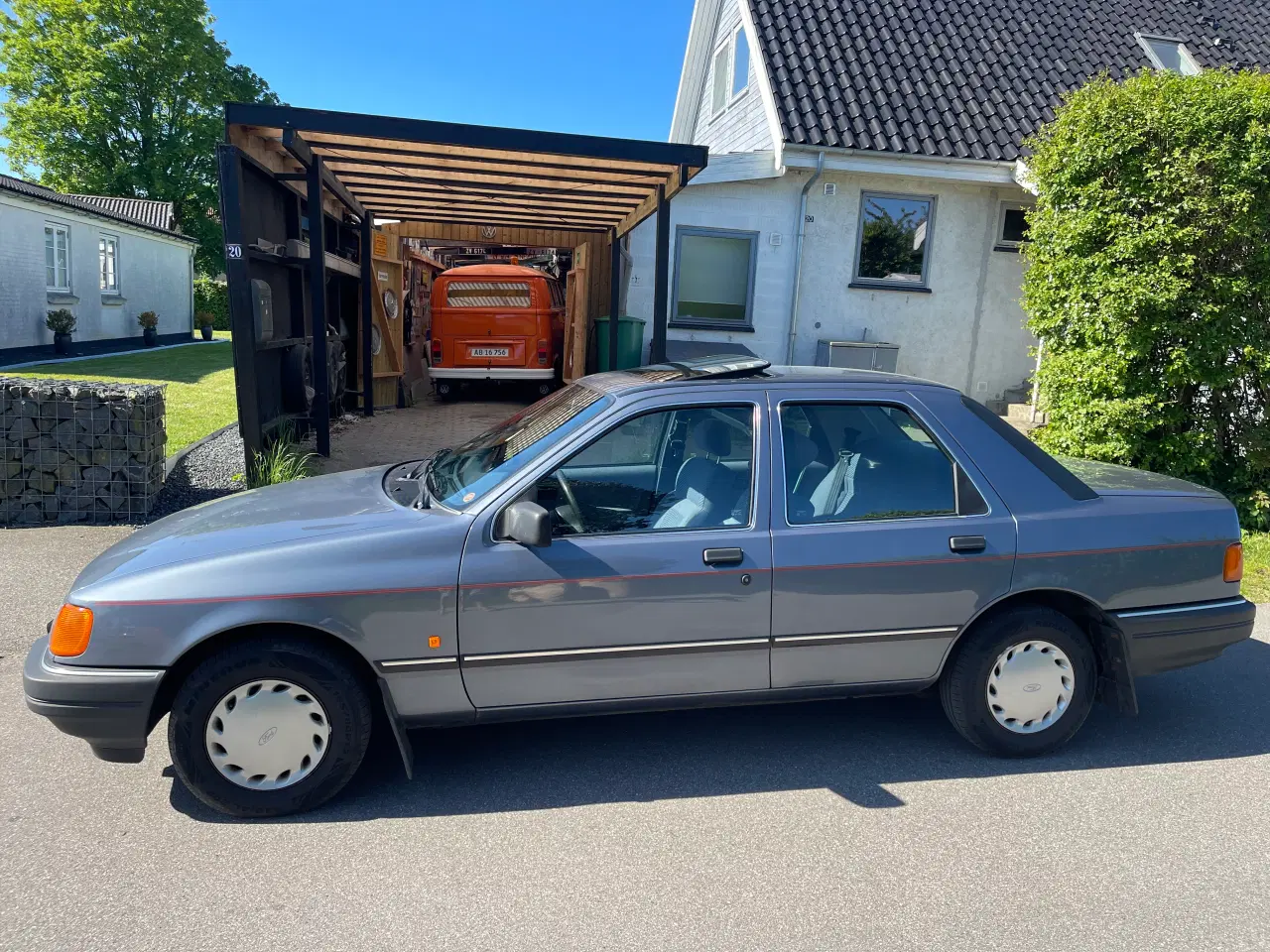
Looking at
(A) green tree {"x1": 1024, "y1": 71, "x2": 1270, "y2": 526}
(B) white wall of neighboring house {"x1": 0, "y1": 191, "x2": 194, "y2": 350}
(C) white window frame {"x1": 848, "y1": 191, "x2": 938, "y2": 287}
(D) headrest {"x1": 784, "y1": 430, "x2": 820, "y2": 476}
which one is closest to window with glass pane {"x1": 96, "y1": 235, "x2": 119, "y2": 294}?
(B) white wall of neighboring house {"x1": 0, "y1": 191, "x2": 194, "y2": 350}

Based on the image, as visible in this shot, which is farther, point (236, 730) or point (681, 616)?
point (681, 616)

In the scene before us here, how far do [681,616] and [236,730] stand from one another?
1637 mm

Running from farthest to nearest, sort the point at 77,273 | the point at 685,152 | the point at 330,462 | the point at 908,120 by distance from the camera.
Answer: the point at 77,273 < the point at 908,120 < the point at 330,462 < the point at 685,152

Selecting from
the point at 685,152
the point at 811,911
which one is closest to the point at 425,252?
the point at 685,152

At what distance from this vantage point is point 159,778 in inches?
144

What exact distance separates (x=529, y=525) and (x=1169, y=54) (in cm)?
1567

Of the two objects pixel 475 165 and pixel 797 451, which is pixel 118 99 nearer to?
pixel 475 165

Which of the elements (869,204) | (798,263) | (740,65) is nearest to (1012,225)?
(869,204)

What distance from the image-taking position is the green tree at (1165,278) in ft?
23.6

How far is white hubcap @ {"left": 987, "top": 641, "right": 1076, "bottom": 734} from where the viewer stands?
152 inches

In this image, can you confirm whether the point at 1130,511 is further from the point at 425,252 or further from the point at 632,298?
the point at 425,252

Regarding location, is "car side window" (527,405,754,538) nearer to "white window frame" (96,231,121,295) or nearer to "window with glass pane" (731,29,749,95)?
"window with glass pane" (731,29,749,95)

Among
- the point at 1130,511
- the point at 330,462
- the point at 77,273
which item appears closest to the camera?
the point at 1130,511

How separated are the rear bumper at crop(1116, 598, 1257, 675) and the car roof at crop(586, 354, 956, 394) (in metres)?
1.27
